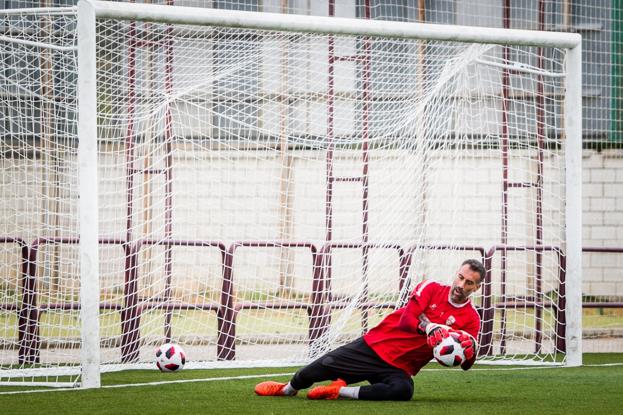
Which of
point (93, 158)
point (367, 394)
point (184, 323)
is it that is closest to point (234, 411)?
point (367, 394)

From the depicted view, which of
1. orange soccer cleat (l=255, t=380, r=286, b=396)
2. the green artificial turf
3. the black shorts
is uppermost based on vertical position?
the black shorts

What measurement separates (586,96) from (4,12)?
1014cm

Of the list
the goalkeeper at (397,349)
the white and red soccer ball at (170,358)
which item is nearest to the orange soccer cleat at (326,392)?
the goalkeeper at (397,349)

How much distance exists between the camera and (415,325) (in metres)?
6.68

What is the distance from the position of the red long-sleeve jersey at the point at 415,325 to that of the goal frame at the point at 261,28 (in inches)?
75.3

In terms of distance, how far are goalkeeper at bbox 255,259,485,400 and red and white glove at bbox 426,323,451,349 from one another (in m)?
0.17

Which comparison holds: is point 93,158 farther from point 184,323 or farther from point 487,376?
point 184,323

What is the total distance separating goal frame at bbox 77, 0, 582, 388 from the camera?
23.7ft

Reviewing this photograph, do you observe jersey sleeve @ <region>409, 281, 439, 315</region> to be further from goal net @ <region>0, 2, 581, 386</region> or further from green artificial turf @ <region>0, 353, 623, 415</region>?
goal net @ <region>0, 2, 581, 386</region>

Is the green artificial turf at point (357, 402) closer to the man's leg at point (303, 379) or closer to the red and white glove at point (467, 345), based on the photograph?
the man's leg at point (303, 379)

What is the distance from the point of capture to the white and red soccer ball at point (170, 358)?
820 centimetres

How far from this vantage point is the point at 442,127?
1020 cm

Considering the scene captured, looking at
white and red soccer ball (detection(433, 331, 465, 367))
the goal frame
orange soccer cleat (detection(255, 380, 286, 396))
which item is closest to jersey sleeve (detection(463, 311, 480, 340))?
white and red soccer ball (detection(433, 331, 465, 367))

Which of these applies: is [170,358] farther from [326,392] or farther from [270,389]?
[326,392]
